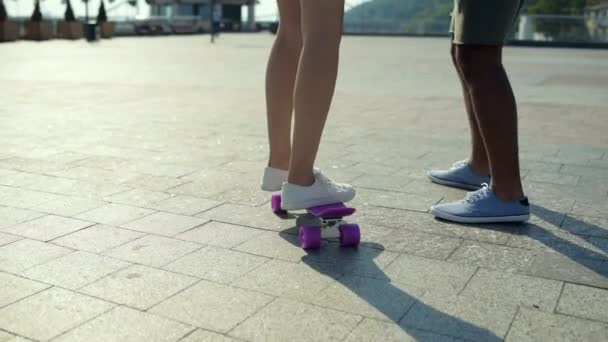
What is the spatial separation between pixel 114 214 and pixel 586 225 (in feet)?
6.64

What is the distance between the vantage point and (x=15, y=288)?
2.26 m

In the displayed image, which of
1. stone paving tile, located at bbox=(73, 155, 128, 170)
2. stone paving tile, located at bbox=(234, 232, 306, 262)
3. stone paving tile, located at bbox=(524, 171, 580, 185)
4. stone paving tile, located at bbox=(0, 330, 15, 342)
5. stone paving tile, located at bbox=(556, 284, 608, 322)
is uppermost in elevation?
stone paving tile, located at bbox=(556, 284, 608, 322)

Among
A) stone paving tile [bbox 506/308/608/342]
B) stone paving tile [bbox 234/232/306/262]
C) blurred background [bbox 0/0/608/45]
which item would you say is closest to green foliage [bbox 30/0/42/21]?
blurred background [bbox 0/0/608/45]

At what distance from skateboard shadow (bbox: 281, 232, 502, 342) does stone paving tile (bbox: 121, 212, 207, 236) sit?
0.42 metres

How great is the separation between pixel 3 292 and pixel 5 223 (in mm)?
854

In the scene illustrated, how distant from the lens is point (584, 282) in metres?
2.38

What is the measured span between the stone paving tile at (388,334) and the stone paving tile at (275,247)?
0.63 metres

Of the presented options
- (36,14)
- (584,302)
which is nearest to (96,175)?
(584,302)

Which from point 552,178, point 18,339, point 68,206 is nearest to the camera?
point 18,339

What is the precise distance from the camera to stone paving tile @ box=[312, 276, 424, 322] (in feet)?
6.88

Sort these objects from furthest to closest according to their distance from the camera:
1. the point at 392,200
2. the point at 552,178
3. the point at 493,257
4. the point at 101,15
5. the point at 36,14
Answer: the point at 101,15 → the point at 36,14 → the point at 552,178 → the point at 392,200 → the point at 493,257

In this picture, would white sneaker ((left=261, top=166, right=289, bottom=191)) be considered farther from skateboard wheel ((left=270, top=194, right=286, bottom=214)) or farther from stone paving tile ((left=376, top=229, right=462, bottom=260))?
stone paving tile ((left=376, top=229, right=462, bottom=260))

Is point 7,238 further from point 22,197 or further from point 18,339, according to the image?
point 18,339

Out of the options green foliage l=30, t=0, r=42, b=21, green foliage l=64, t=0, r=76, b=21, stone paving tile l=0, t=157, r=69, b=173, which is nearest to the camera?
stone paving tile l=0, t=157, r=69, b=173
